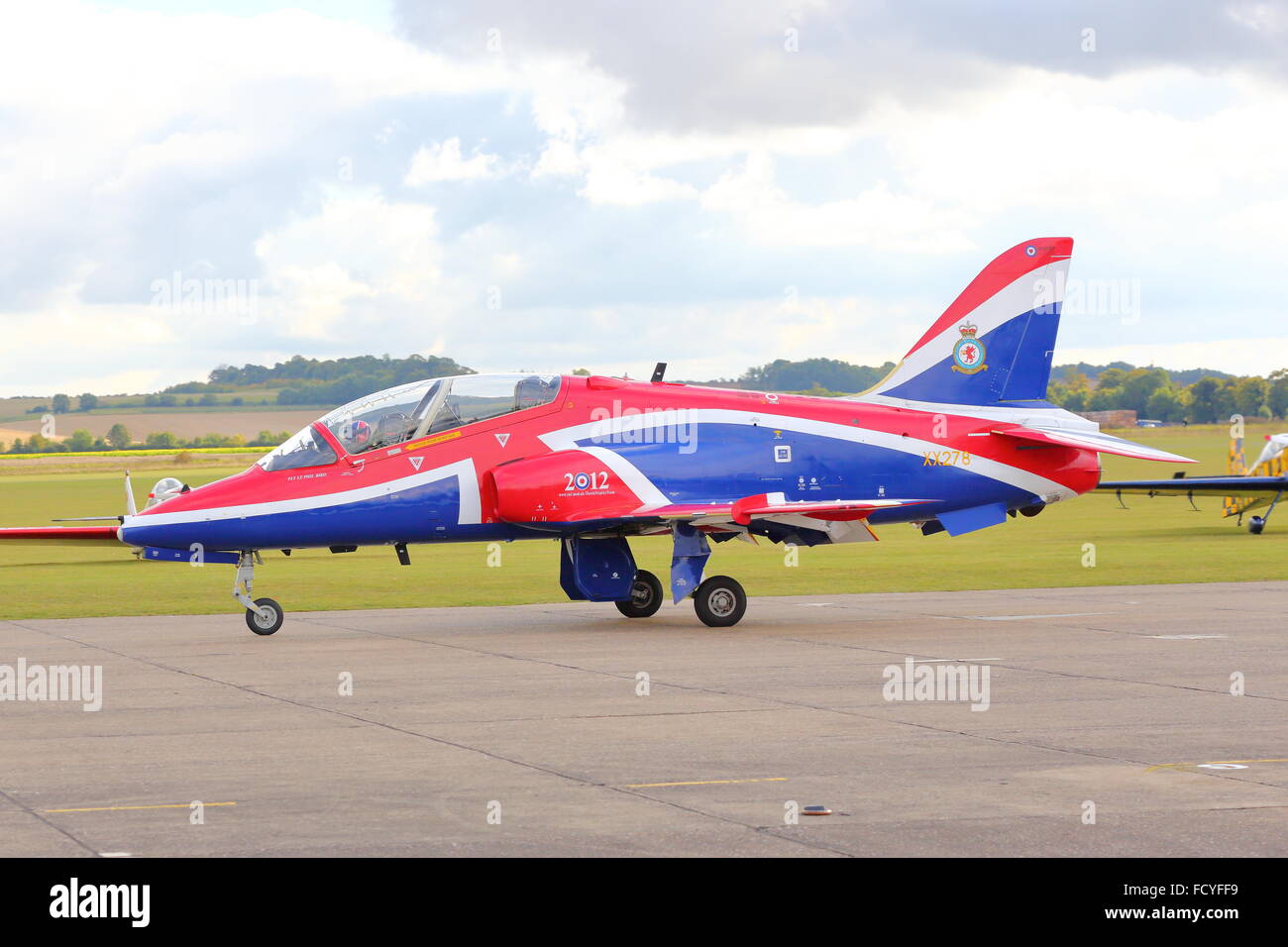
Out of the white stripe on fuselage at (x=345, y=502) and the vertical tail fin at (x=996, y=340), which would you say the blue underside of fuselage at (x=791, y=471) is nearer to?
the vertical tail fin at (x=996, y=340)

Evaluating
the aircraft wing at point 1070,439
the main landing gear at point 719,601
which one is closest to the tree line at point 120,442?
the main landing gear at point 719,601

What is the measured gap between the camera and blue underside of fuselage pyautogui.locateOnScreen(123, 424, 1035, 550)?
18234 millimetres

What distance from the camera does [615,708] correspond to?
1243cm

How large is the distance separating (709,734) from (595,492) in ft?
26.2

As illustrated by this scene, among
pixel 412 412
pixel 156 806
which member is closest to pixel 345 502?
pixel 412 412

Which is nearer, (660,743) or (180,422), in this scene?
(660,743)

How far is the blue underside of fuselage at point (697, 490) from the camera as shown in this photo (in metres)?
18.2

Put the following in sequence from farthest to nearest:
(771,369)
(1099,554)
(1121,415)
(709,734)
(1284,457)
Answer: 1. (1121,415)
2. (771,369)
3. (1284,457)
4. (1099,554)
5. (709,734)

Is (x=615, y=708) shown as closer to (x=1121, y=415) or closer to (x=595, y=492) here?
(x=595, y=492)

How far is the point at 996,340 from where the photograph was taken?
2108 cm

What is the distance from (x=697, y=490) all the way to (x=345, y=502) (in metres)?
4.42

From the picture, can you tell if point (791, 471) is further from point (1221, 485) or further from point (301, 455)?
point (1221, 485)

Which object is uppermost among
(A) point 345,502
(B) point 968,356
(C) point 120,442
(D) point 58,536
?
(C) point 120,442
